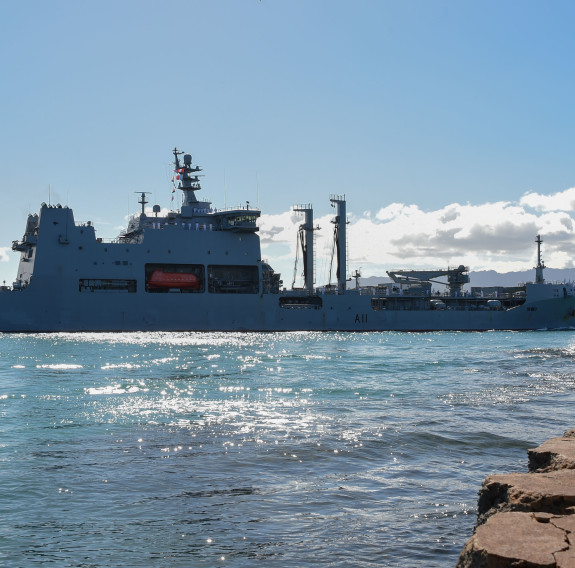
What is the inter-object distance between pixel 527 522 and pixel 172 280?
4151 cm

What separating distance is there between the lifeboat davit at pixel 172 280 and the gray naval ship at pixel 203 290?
7 centimetres

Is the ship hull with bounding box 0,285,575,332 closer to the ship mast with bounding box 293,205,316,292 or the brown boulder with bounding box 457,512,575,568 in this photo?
the ship mast with bounding box 293,205,316,292

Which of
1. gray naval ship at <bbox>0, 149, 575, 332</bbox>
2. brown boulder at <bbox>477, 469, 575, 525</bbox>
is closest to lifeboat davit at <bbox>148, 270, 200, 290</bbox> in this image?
gray naval ship at <bbox>0, 149, 575, 332</bbox>

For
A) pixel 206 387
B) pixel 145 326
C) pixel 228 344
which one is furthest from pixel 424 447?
pixel 145 326

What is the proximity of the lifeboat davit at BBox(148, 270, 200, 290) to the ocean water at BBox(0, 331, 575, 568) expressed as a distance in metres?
23.7

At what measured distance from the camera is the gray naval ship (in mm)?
41656

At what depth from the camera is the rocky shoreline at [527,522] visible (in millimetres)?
3102

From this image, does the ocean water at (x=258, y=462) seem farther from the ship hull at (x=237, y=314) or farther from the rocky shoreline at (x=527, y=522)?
the ship hull at (x=237, y=314)

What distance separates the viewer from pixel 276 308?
4631cm

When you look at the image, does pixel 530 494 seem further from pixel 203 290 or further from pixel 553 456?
pixel 203 290

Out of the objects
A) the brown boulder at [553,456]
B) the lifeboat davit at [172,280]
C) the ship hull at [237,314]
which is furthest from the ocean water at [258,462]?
the lifeboat davit at [172,280]

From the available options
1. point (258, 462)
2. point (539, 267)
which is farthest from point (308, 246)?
point (258, 462)

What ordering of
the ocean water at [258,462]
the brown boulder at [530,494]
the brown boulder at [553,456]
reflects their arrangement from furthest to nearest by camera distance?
the ocean water at [258,462], the brown boulder at [553,456], the brown boulder at [530,494]

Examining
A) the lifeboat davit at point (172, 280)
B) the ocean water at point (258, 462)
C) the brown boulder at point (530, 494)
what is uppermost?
the lifeboat davit at point (172, 280)
